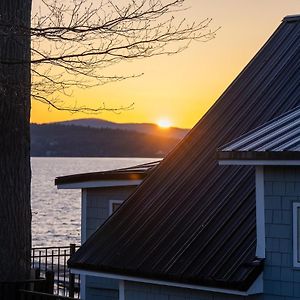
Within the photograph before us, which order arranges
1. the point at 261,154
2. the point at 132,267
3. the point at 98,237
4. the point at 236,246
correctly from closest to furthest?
the point at 261,154 < the point at 236,246 < the point at 132,267 < the point at 98,237

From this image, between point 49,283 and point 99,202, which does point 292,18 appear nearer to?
point 99,202

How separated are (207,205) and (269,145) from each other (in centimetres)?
266

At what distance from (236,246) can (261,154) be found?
179 cm

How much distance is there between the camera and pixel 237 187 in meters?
16.4

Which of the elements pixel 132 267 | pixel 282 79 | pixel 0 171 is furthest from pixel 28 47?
pixel 282 79

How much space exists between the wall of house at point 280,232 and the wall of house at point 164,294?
1.39 feet

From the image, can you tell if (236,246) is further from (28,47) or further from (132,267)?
(28,47)

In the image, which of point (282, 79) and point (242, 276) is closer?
point (242, 276)

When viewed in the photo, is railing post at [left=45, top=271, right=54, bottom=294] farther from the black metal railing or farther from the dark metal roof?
the dark metal roof

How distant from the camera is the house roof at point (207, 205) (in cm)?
1521

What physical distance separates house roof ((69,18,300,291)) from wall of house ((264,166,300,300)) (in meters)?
0.28

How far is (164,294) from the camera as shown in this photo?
1599 centimetres

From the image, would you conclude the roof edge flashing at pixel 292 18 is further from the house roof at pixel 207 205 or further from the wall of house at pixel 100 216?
the wall of house at pixel 100 216

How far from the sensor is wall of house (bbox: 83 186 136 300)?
818 inches
